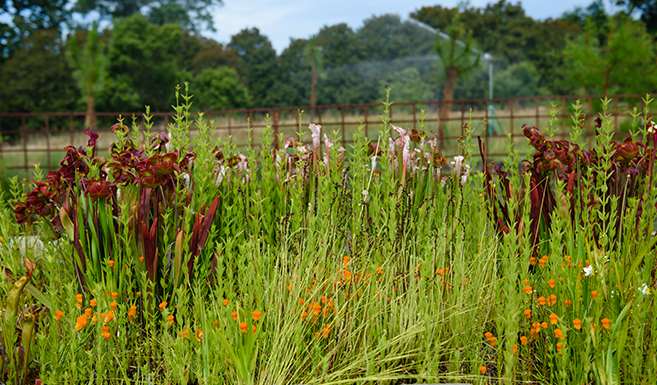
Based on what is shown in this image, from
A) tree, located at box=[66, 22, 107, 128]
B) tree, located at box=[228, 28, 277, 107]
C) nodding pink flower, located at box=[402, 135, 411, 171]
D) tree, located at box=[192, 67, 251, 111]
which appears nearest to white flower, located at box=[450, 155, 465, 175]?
nodding pink flower, located at box=[402, 135, 411, 171]

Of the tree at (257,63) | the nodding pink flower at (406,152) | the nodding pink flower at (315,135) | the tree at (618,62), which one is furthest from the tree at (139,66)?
the nodding pink flower at (406,152)

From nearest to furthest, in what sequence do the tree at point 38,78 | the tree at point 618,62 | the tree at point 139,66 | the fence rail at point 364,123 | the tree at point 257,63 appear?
the fence rail at point 364,123
the tree at point 618,62
the tree at point 38,78
the tree at point 139,66
the tree at point 257,63

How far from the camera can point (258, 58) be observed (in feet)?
111

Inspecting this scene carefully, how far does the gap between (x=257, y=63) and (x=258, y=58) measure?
378mm

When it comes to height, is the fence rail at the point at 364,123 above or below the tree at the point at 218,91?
below

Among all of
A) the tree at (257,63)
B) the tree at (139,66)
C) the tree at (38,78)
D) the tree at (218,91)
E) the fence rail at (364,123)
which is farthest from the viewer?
the tree at (257,63)

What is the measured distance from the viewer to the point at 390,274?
6.52 feet

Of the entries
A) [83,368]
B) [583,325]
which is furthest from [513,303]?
[83,368]

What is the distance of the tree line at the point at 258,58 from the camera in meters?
24.7

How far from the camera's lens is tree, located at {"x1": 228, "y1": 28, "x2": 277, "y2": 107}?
32.8m

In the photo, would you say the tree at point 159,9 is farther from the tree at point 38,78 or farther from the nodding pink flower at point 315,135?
the nodding pink flower at point 315,135

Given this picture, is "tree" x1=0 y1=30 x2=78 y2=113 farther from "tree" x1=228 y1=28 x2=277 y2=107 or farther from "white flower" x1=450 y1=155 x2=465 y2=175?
"white flower" x1=450 y1=155 x2=465 y2=175

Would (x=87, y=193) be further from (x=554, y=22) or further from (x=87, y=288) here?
(x=554, y=22)

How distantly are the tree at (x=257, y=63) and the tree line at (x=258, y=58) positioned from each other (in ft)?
0.28
